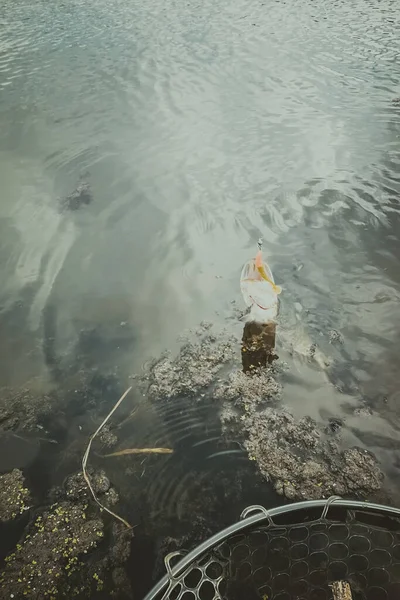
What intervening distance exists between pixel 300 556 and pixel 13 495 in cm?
220

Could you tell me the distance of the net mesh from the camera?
274cm

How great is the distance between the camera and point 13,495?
11.0 feet

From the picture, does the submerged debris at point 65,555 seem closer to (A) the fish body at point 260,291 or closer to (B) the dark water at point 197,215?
(B) the dark water at point 197,215

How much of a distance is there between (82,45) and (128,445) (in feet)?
36.3

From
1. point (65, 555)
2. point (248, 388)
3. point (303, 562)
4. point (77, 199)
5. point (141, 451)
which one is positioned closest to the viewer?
point (303, 562)

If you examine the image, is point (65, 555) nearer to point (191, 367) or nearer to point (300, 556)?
point (300, 556)

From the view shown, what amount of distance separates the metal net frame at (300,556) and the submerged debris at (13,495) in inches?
50.8

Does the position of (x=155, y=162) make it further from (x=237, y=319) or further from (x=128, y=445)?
(x=128, y=445)

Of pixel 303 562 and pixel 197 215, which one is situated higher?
pixel 197 215

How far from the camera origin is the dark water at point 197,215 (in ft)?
12.6

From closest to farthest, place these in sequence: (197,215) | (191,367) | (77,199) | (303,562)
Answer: (303,562) < (191,367) < (197,215) < (77,199)

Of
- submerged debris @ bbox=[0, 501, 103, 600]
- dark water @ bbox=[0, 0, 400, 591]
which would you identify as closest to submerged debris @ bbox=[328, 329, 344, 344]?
dark water @ bbox=[0, 0, 400, 591]

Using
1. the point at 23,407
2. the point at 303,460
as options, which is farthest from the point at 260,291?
the point at 23,407

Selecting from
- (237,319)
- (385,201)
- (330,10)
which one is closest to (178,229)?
(237,319)
